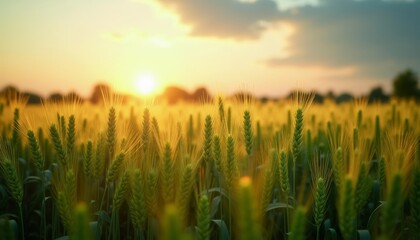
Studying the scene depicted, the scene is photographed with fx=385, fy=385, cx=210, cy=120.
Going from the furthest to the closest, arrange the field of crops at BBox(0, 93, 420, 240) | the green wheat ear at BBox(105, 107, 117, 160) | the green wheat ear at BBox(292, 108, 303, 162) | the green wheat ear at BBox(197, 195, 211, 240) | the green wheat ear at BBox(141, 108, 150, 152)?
1. the green wheat ear at BBox(141, 108, 150, 152)
2. the green wheat ear at BBox(105, 107, 117, 160)
3. the green wheat ear at BBox(292, 108, 303, 162)
4. the field of crops at BBox(0, 93, 420, 240)
5. the green wheat ear at BBox(197, 195, 211, 240)

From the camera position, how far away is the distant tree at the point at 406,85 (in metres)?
45.3

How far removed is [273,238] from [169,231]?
→ 7.11 ft

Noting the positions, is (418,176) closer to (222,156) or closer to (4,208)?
(222,156)

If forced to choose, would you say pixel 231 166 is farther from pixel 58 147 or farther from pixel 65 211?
pixel 58 147

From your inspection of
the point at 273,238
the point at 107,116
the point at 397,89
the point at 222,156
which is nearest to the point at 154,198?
the point at 222,156

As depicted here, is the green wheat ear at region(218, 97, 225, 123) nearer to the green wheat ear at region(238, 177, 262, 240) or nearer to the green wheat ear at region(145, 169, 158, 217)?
the green wheat ear at region(145, 169, 158, 217)

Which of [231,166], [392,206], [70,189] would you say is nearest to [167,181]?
[231,166]

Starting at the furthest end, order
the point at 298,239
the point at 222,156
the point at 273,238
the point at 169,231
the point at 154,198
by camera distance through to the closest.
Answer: the point at 273,238
the point at 222,156
the point at 154,198
the point at 298,239
the point at 169,231

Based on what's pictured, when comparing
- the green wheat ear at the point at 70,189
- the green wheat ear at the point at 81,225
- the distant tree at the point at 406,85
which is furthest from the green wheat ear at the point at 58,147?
the distant tree at the point at 406,85

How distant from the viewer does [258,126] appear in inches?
171

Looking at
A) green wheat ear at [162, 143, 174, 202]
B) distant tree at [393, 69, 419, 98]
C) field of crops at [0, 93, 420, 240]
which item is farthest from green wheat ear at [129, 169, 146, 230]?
distant tree at [393, 69, 419, 98]

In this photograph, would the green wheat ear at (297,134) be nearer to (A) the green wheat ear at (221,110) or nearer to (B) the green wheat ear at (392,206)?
(A) the green wheat ear at (221,110)

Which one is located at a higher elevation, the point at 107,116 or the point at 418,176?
the point at 107,116

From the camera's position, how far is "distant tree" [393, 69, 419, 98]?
149ft
